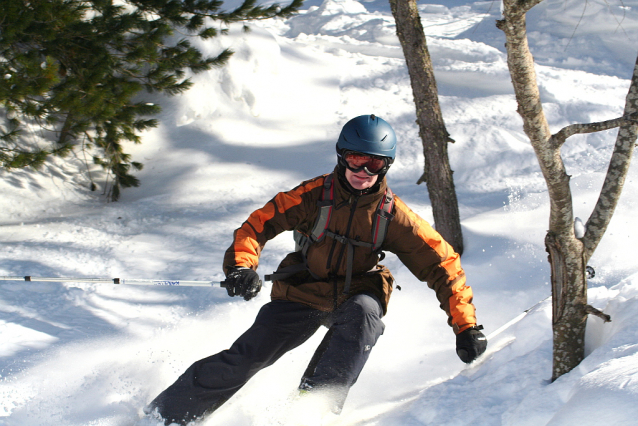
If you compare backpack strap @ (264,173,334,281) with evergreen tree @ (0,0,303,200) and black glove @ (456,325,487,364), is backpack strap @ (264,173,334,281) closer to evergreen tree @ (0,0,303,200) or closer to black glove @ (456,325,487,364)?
black glove @ (456,325,487,364)

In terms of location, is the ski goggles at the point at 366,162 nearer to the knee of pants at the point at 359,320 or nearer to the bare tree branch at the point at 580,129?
the knee of pants at the point at 359,320

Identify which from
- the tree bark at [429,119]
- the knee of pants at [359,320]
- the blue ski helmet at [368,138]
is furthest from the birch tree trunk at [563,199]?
the tree bark at [429,119]

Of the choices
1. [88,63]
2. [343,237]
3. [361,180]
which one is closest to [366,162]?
[361,180]

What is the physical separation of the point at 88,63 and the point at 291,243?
3.55m

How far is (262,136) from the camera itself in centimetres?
920

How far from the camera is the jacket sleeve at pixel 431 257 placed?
294 centimetres

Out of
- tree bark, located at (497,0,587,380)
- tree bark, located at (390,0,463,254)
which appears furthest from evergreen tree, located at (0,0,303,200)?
tree bark, located at (497,0,587,380)

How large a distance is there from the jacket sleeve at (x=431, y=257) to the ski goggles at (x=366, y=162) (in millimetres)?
234

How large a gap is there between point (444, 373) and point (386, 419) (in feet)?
3.04

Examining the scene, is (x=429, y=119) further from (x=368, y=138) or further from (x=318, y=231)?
(x=318, y=231)

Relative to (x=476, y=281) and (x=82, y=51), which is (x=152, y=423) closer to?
(x=476, y=281)

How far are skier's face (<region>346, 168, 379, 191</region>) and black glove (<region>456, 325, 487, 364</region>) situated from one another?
1007 mm

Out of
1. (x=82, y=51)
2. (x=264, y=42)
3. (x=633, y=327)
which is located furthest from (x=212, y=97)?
(x=633, y=327)

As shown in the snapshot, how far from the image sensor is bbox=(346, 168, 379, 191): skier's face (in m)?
2.97
